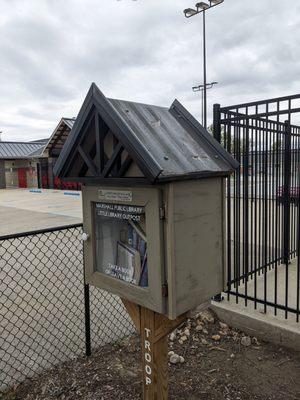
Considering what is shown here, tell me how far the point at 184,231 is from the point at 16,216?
1248cm

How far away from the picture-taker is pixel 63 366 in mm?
2912

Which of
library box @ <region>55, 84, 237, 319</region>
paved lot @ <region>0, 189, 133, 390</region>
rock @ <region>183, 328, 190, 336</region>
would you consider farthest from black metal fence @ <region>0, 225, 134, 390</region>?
library box @ <region>55, 84, 237, 319</region>

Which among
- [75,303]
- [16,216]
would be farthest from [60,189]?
[75,303]

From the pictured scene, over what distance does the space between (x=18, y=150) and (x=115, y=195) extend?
33.8m

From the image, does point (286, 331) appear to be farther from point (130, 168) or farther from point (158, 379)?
point (130, 168)

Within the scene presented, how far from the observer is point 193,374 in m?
2.76

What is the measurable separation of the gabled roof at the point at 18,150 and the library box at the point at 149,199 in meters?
29.5

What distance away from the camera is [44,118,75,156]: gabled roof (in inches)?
998

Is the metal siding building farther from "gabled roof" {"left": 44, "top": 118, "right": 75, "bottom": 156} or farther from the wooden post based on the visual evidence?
the wooden post

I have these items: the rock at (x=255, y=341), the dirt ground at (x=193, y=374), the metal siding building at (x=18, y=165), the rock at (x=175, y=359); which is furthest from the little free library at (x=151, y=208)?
the metal siding building at (x=18, y=165)

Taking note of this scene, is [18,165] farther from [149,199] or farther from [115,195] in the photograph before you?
[149,199]

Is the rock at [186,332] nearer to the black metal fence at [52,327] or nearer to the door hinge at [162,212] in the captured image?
the black metal fence at [52,327]

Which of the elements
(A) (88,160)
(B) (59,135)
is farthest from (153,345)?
(B) (59,135)

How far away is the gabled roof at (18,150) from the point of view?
31.4 metres
